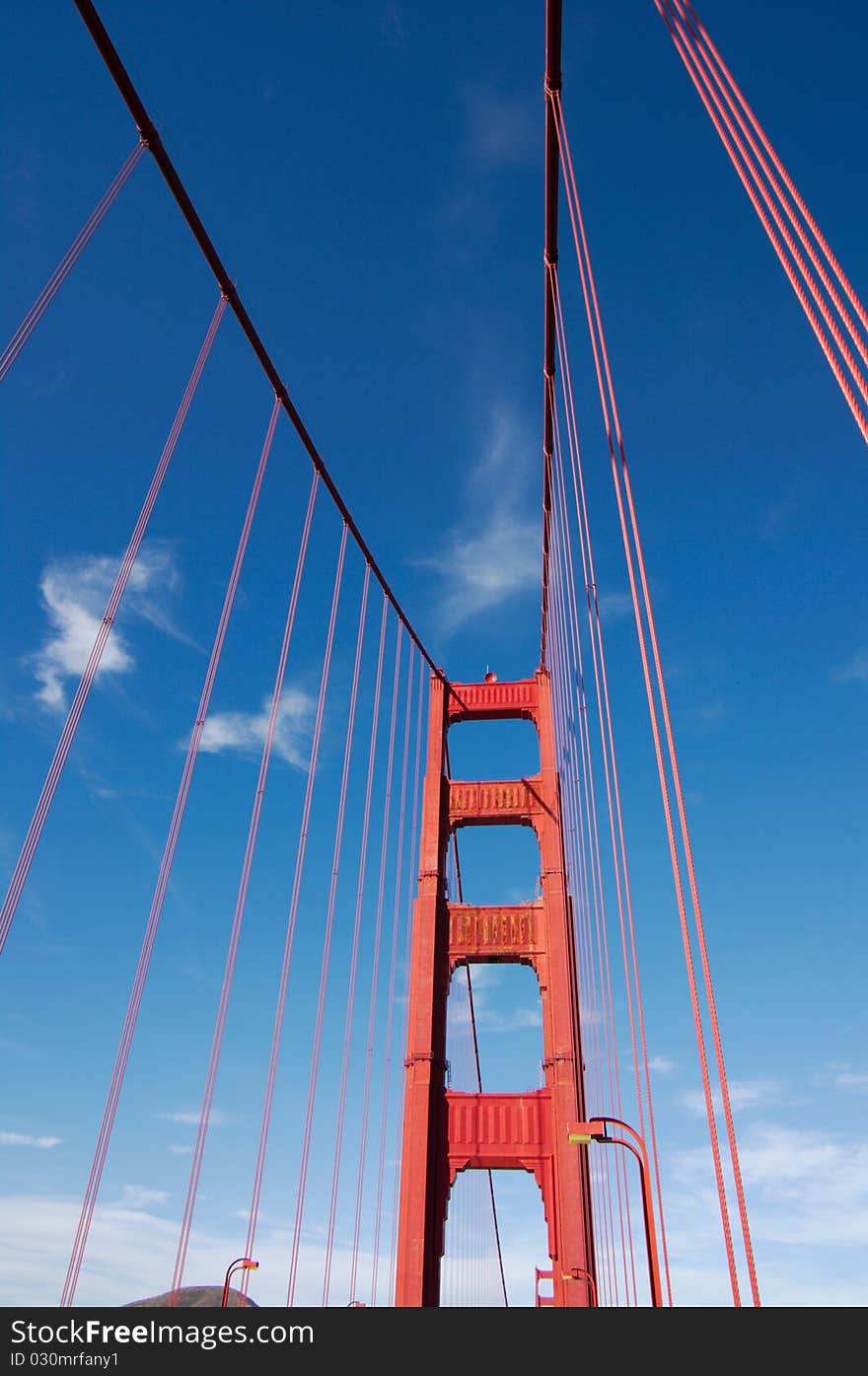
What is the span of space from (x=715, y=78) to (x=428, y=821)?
1869 centimetres

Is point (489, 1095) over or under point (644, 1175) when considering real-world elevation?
over

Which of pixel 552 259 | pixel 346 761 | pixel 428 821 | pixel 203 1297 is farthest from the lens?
pixel 203 1297

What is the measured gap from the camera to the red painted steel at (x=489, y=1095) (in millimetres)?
16922

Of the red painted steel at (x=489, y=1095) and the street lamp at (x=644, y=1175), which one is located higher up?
the red painted steel at (x=489, y=1095)

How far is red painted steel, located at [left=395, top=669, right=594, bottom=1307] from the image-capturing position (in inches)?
666

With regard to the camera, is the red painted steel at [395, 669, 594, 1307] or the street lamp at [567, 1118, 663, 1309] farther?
the red painted steel at [395, 669, 594, 1307]

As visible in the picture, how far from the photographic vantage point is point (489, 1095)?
1891 centimetres

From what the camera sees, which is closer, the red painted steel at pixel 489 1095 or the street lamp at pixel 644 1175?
the street lamp at pixel 644 1175

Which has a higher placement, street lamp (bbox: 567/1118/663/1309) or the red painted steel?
the red painted steel

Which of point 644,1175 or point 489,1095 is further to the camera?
point 489,1095

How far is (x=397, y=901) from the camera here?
22625 millimetres

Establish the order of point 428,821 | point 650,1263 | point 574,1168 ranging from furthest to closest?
point 428,821
point 574,1168
point 650,1263

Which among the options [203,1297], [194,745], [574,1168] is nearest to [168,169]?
[194,745]
